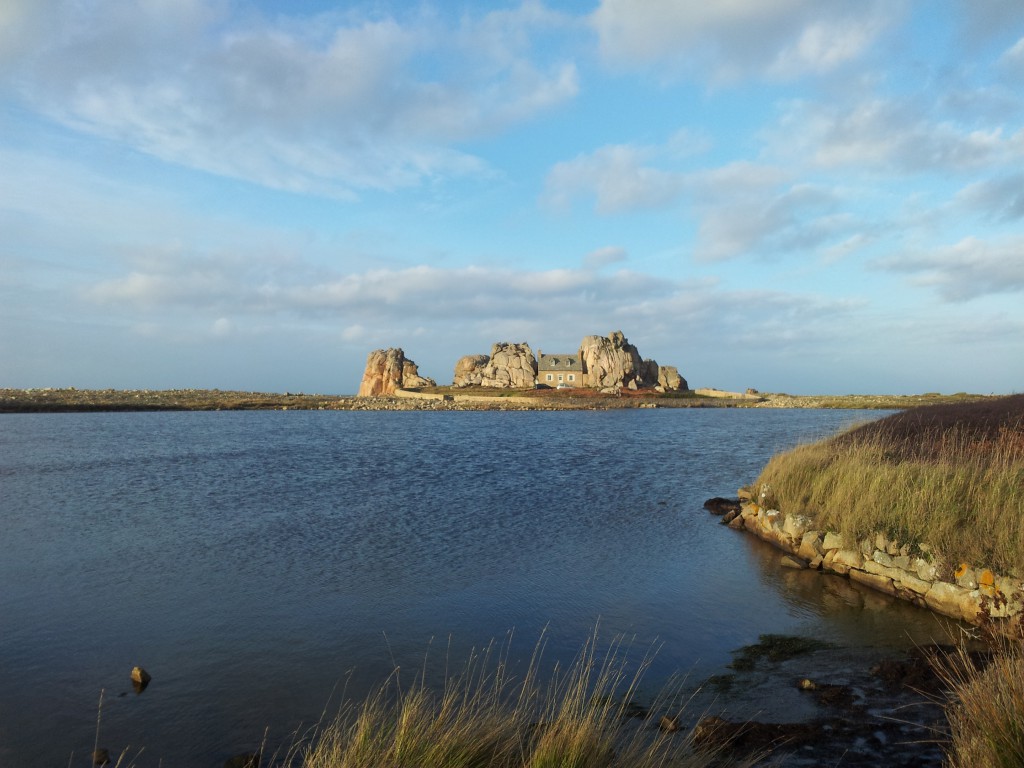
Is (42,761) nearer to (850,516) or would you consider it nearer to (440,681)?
(440,681)

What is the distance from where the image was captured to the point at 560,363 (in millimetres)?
125625

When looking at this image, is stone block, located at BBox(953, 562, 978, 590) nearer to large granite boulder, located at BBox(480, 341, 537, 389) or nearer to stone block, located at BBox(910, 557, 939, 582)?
stone block, located at BBox(910, 557, 939, 582)

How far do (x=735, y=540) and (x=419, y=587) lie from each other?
8.32 m

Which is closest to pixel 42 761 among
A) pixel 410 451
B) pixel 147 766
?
pixel 147 766

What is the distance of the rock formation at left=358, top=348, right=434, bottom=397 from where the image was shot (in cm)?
12038

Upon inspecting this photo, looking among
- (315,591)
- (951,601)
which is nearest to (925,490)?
(951,601)

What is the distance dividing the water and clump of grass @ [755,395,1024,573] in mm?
1488

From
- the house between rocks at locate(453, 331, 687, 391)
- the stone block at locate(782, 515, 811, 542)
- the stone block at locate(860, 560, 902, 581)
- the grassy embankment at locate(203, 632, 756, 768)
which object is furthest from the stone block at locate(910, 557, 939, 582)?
the house between rocks at locate(453, 331, 687, 391)

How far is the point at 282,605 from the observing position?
1065 centimetres

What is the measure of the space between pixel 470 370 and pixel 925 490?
395ft

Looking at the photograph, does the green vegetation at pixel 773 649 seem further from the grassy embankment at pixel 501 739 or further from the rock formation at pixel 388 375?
the rock formation at pixel 388 375

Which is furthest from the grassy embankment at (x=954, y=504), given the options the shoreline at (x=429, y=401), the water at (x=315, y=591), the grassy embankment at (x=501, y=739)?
the shoreline at (x=429, y=401)

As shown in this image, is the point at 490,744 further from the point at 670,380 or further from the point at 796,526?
the point at 670,380

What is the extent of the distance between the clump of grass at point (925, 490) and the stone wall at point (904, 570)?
0.22 metres
